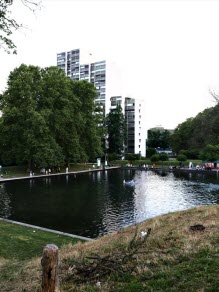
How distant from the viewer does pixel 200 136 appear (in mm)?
73250

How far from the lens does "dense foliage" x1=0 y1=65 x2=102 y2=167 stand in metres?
49.8

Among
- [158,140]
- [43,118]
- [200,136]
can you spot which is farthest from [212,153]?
[158,140]

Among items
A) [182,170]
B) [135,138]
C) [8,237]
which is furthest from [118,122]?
[8,237]

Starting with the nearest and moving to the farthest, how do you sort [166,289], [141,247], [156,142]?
1. [166,289]
2. [141,247]
3. [156,142]

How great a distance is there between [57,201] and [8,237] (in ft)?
46.1

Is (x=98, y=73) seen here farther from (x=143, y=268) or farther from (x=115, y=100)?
(x=143, y=268)

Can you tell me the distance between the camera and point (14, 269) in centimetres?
827

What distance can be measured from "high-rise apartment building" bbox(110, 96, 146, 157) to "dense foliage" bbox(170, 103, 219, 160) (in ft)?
41.1

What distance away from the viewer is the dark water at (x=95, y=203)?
2111cm

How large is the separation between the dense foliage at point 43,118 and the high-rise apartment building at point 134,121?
150ft

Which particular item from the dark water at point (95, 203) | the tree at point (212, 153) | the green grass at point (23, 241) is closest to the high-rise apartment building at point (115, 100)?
the tree at point (212, 153)

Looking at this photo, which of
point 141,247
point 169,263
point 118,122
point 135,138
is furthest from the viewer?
point 135,138

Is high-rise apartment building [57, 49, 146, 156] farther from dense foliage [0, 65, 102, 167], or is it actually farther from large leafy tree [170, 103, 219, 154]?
dense foliage [0, 65, 102, 167]

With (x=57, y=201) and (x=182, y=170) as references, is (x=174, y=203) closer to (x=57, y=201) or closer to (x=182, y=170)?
(x=57, y=201)
